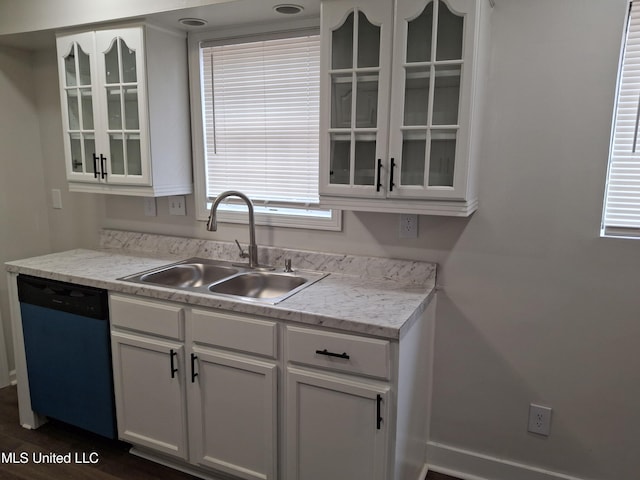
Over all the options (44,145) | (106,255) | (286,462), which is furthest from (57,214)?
(286,462)

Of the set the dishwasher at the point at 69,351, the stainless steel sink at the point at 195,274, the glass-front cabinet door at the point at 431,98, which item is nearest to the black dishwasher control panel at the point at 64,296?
the dishwasher at the point at 69,351

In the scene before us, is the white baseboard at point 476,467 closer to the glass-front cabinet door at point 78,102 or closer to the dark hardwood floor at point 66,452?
the dark hardwood floor at point 66,452

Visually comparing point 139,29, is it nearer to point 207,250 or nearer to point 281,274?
point 207,250

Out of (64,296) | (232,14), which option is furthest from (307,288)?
(232,14)

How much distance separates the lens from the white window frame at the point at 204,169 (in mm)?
2293

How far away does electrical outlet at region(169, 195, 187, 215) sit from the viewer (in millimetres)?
2697

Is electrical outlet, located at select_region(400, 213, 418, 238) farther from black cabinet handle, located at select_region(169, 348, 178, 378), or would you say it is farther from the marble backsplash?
black cabinet handle, located at select_region(169, 348, 178, 378)

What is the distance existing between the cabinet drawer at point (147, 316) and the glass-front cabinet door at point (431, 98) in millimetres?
1077

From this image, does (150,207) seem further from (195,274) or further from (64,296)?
(64,296)

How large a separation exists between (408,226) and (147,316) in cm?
126

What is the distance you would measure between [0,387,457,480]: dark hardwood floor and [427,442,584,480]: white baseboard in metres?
0.06

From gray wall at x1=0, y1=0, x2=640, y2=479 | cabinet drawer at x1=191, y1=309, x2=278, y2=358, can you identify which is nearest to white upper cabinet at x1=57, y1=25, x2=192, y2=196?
cabinet drawer at x1=191, y1=309, x2=278, y2=358

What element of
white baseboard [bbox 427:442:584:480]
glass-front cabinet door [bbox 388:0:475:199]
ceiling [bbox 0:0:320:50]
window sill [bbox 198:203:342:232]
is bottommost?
white baseboard [bbox 427:442:584:480]

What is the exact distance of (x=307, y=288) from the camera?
2031 millimetres
